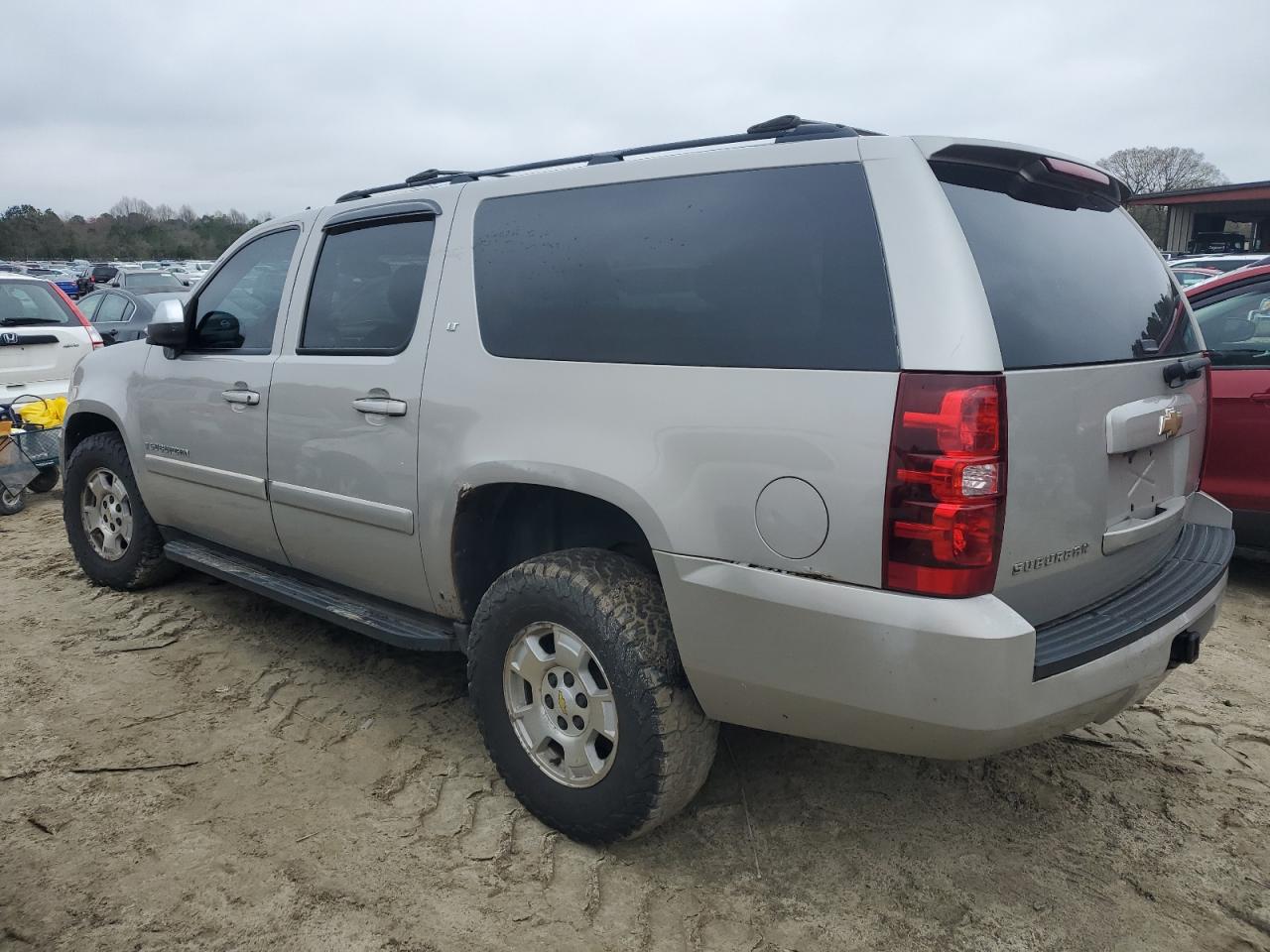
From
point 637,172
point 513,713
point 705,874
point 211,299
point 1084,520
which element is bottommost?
point 705,874

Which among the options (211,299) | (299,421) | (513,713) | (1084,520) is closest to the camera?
(1084,520)

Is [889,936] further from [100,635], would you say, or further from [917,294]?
[100,635]

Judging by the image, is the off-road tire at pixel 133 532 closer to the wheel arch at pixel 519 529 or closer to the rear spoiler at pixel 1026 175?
the wheel arch at pixel 519 529

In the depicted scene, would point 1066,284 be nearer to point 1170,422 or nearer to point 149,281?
point 1170,422

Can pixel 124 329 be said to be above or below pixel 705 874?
above

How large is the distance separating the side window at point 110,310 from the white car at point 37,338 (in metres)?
5.39

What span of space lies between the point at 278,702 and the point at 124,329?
10.6 metres

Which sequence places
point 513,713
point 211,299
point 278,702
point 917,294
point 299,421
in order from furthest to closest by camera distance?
point 211,299 → point 278,702 → point 299,421 → point 513,713 → point 917,294

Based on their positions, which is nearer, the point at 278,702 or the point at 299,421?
the point at 299,421

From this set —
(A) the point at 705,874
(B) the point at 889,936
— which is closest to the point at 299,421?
(A) the point at 705,874

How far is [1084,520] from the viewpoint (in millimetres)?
2273

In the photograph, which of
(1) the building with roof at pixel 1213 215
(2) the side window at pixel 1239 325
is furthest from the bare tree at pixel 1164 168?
(2) the side window at pixel 1239 325

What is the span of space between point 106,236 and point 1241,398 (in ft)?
226

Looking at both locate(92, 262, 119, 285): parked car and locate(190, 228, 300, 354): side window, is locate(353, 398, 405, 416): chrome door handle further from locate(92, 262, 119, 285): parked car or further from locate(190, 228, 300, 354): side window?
locate(92, 262, 119, 285): parked car
